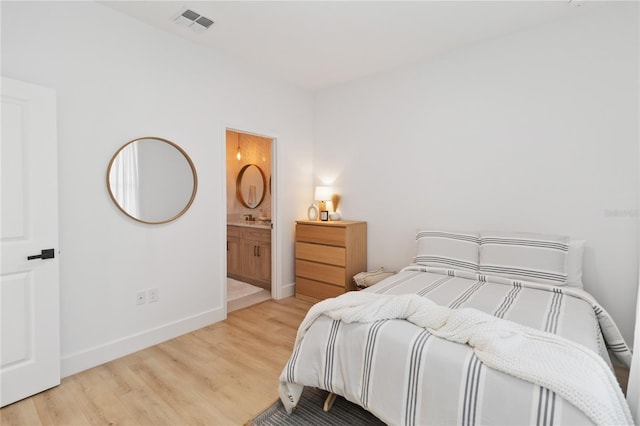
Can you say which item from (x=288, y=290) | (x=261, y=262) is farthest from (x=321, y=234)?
(x=261, y=262)

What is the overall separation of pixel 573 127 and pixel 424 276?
5.47ft

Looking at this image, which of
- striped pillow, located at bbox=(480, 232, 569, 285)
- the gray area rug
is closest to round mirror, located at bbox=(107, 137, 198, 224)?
the gray area rug

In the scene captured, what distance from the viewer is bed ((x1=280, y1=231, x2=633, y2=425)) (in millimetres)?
1161

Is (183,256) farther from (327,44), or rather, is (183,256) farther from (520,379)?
(520,379)

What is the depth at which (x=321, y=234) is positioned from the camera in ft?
11.8

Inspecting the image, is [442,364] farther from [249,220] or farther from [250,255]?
[249,220]

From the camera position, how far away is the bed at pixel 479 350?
45.7 inches

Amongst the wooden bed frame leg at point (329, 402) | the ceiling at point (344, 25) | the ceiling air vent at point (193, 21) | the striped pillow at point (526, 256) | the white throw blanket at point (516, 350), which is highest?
the ceiling at point (344, 25)

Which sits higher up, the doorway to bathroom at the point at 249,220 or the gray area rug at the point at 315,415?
the doorway to bathroom at the point at 249,220

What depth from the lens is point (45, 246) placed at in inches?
78.1

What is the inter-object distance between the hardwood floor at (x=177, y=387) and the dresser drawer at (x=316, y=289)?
0.82 meters

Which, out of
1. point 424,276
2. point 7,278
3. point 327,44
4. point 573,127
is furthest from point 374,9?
point 7,278

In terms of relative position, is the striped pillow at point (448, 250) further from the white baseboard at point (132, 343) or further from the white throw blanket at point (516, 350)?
the white baseboard at point (132, 343)

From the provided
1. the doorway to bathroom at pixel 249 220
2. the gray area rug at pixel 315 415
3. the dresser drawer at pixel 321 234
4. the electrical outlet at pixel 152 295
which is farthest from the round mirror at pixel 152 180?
the gray area rug at pixel 315 415
